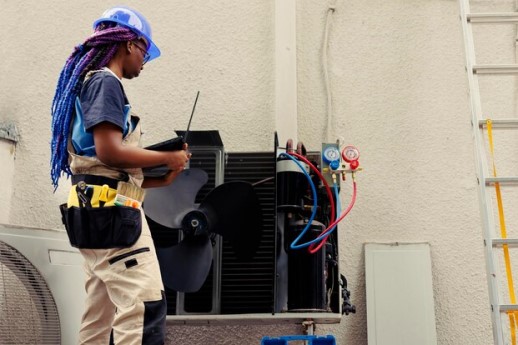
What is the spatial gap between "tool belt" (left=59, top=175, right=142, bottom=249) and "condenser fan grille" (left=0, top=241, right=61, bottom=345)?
0.58 meters

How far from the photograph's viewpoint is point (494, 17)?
3500 mm

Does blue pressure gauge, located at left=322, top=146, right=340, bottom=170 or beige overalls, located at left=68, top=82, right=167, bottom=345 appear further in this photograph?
blue pressure gauge, located at left=322, top=146, right=340, bottom=170

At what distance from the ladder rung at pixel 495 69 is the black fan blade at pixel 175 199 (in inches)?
59.3

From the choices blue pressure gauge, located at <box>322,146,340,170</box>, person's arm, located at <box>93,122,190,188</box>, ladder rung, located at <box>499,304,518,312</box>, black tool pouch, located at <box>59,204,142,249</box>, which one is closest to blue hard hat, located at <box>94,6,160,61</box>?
person's arm, located at <box>93,122,190,188</box>

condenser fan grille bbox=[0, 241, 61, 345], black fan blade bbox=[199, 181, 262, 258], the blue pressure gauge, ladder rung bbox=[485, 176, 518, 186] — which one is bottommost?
condenser fan grille bbox=[0, 241, 61, 345]

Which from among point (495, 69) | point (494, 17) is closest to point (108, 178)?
point (495, 69)

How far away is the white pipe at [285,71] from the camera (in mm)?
3850

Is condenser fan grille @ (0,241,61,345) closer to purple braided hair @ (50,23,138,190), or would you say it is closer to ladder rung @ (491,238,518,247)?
purple braided hair @ (50,23,138,190)

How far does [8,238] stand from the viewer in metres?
2.78

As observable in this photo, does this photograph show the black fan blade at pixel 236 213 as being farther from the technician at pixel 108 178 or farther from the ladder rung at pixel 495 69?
the ladder rung at pixel 495 69

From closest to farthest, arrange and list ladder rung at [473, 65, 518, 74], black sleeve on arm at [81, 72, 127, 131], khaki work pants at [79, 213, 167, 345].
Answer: khaki work pants at [79, 213, 167, 345], black sleeve on arm at [81, 72, 127, 131], ladder rung at [473, 65, 518, 74]

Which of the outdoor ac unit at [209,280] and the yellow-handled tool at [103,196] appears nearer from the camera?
the yellow-handled tool at [103,196]

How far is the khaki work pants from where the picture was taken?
2.19m

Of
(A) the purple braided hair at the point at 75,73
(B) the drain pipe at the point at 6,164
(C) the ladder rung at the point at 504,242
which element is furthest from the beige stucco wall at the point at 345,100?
(A) the purple braided hair at the point at 75,73
